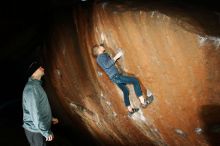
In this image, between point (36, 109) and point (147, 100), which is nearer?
point (36, 109)

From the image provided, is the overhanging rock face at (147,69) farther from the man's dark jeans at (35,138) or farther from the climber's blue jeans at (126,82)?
the man's dark jeans at (35,138)

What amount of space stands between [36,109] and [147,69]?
2076 millimetres

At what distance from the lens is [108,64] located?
6.14 metres

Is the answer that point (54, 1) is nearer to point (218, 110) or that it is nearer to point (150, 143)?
point (150, 143)

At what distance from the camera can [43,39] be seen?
27.4 ft

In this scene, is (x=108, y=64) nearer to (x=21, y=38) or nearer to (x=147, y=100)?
(x=147, y=100)

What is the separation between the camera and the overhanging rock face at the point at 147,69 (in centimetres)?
525

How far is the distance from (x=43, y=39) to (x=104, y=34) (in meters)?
2.54

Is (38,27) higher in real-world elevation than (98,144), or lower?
higher

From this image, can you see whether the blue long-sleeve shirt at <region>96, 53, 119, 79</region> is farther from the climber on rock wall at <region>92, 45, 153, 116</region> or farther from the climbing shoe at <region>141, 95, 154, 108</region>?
the climbing shoe at <region>141, 95, 154, 108</region>

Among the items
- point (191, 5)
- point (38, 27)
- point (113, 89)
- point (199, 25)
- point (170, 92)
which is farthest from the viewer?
point (38, 27)

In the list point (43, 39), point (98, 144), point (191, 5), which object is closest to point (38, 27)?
point (43, 39)

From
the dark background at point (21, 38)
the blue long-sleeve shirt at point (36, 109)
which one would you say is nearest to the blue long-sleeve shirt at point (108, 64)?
the blue long-sleeve shirt at point (36, 109)

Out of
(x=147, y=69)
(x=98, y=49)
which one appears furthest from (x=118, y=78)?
(x=98, y=49)
